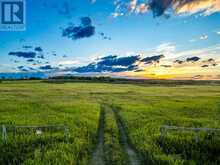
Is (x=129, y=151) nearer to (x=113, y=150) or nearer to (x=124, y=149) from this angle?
(x=124, y=149)

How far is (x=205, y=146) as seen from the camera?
18906mm

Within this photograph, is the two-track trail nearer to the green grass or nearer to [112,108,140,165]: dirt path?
[112,108,140,165]: dirt path

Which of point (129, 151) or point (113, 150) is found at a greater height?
point (113, 150)

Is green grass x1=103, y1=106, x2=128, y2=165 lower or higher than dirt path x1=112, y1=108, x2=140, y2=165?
higher

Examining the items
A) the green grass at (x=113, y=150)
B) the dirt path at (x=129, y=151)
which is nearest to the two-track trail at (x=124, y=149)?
the dirt path at (x=129, y=151)

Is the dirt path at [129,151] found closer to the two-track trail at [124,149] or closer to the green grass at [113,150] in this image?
the two-track trail at [124,149]

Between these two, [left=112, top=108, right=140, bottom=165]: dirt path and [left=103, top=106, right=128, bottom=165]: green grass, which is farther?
[left=112, top=108, right=140, bottom=165]: dirt path

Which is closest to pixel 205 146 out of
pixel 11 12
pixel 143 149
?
pixel 143 149

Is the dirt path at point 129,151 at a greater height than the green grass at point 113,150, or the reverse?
the green grass at point 113,150

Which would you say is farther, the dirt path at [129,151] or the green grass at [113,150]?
the dirt path at [129,151]

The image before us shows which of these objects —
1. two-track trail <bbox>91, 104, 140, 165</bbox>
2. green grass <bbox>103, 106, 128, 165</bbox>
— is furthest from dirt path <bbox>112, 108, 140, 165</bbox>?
green grass <bbox>103, 106, 128, 165</bbox>

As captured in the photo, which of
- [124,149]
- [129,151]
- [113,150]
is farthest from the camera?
[124,149]

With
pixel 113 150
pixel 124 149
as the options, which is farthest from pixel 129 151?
pixel 113 150

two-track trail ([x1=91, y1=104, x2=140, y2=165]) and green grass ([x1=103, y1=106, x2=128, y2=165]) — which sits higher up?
green grass ([x1=103, y1=106, x2=128, y2=165])
